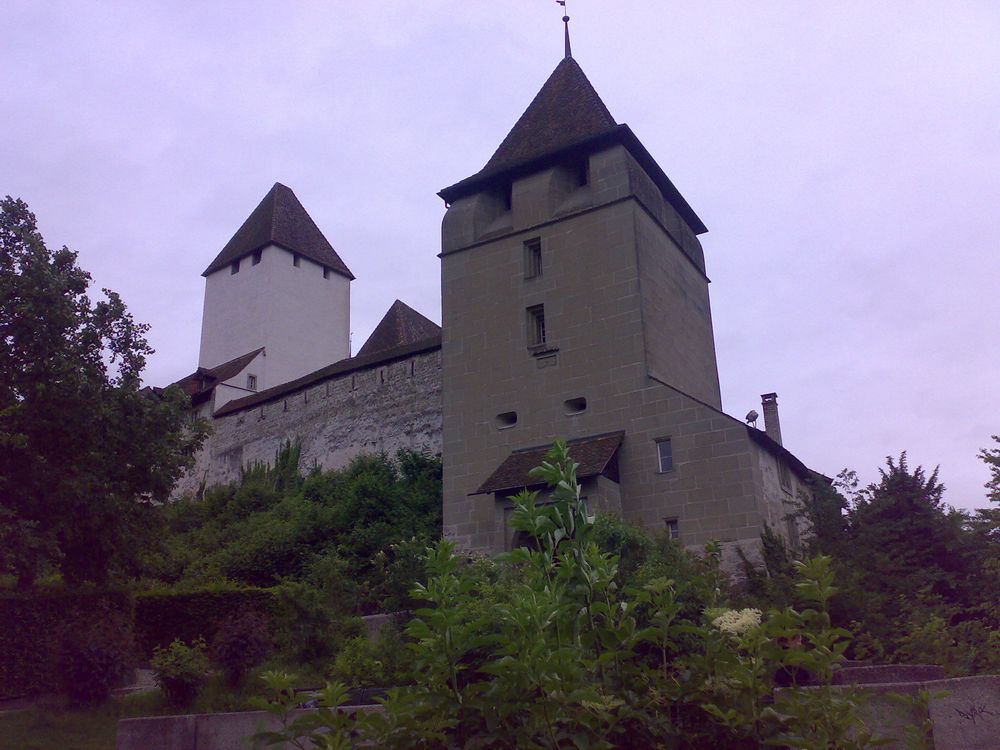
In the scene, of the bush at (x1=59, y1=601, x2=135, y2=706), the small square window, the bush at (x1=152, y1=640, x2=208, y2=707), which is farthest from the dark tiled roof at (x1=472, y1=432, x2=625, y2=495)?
the bush at (x1=59, y1=601, x2=135, y2=706)

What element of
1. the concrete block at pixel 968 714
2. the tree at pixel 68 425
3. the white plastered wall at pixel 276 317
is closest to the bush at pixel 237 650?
the tree at pixel 68 425

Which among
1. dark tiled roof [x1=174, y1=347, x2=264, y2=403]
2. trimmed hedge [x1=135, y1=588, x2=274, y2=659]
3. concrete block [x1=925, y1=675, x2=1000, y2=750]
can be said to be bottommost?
concrete block [x1=925, y1=675, x2=1000, y2=750]

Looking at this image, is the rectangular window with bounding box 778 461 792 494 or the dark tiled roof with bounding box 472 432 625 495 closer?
the dark tiled roof with bounding box 472 432 625 495

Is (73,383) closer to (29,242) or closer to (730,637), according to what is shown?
(29,242)

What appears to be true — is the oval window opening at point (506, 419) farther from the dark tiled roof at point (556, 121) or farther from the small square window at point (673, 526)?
the dark tiled roof at point (556, 121)

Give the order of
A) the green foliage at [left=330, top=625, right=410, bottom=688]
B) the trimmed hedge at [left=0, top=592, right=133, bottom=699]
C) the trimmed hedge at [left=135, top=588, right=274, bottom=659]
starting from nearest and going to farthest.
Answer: the green foliage at [left=330, top=625, right=410, bottom=688] < the trimmed hedge at [left=0, top=592, right=133, bottom=699] < the trimmed hedge at [left=135, top=588, right=274, bottom=659]

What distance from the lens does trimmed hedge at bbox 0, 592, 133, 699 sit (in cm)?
1537

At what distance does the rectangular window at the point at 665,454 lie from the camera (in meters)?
20.8

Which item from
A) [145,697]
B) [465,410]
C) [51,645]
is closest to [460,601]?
[145,697]

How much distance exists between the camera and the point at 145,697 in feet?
47.0

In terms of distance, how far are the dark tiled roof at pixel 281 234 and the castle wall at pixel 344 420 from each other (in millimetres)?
11690

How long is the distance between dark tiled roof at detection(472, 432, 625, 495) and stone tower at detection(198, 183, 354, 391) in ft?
67.9

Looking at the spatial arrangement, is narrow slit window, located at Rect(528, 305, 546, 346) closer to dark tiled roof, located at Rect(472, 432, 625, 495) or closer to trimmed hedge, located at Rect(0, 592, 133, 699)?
dark tiled roof, located at Rect(472, 432, 625, 495)

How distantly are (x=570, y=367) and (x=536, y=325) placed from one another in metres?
1.89
